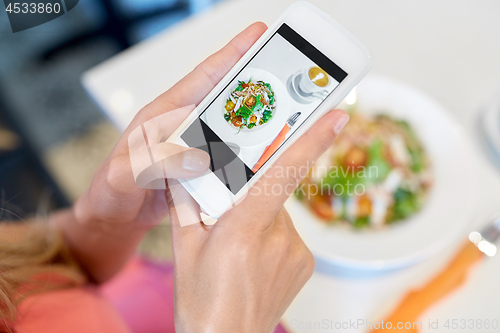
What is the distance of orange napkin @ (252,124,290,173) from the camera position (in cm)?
39

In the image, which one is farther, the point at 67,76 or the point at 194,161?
the point at 67,76

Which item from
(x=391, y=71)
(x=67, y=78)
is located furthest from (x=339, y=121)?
(x=67, y=78)

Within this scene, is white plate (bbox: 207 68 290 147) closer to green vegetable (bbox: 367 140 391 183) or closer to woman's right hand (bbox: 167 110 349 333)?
woman's right hand (bbox: 167 110 349 333)

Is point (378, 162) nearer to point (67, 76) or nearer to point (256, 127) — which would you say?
point (256, 127)

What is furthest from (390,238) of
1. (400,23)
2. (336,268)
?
(400,23)

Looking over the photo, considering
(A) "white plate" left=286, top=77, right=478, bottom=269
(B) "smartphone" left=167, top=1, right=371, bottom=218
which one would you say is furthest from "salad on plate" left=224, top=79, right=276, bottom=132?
(A) "white plate" left=286, top=77, right=478, bottom=269

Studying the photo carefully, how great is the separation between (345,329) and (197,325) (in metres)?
0.29

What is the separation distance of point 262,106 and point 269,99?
0.04 ft

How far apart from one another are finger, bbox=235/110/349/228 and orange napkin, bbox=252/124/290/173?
0.04 m

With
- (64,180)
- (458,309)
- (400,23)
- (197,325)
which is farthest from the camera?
(64,180)

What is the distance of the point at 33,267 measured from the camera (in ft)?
1.60

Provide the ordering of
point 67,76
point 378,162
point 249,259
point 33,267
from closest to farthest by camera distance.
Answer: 1. point 249,259
2. point 33,267
3. point 378,162
4. point 67,76

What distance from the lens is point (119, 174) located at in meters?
0.37

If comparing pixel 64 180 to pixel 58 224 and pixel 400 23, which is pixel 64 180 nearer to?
pixel 58 224
